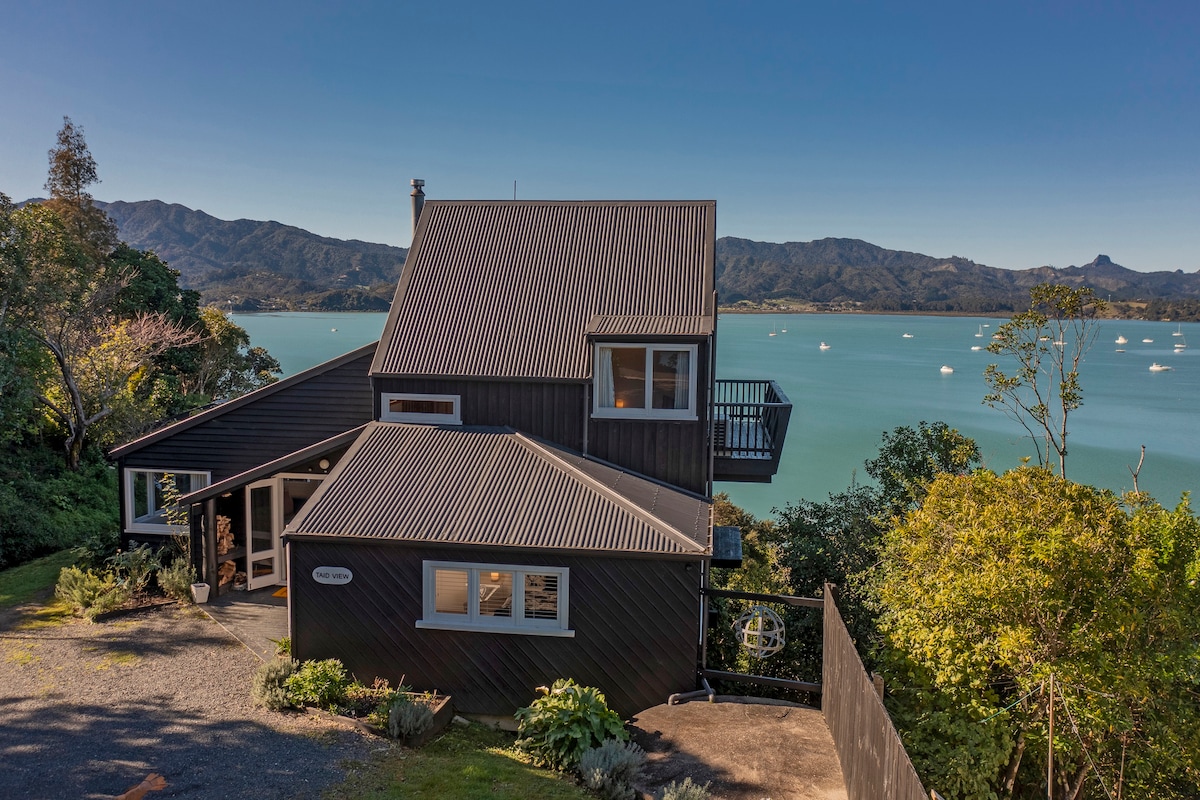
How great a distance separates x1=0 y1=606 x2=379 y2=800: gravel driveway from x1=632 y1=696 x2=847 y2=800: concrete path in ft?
10.1

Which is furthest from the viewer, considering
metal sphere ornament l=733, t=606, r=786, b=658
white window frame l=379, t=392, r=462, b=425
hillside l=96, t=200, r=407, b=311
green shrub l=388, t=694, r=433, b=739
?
hillside l=96, t=200, r=407, b=311

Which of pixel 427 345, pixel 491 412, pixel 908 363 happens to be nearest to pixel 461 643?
pixel 491 412

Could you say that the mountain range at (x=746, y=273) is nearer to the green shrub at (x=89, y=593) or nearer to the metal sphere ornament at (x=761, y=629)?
the green shrub at (x=89, y=593)

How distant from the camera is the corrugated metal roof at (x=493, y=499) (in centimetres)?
877

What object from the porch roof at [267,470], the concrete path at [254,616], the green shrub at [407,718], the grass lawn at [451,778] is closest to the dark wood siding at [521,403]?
the porch roof at [267,470]

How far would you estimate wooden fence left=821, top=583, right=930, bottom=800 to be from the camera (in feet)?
14.7

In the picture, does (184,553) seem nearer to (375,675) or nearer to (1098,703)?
(375,675)

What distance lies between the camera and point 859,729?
233 inches

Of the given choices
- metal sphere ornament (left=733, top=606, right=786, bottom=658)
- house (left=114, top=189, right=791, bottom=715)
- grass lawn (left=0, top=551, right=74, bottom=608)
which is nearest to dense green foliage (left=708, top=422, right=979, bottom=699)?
metal sphere ornament (left=733, top=606, right=786, bottom=658)

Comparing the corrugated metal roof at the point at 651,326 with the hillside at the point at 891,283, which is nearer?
the corrugated metal roof at the point at 651,326

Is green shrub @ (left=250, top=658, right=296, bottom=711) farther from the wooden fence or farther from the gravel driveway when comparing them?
the wooden fence

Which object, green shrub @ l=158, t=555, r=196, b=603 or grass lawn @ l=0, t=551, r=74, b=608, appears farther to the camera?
grass lawn @ l=0, t=551, r=74, b=608

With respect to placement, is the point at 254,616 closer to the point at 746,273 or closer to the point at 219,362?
the point at 219,362

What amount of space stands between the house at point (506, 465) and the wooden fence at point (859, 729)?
66.4 inches
